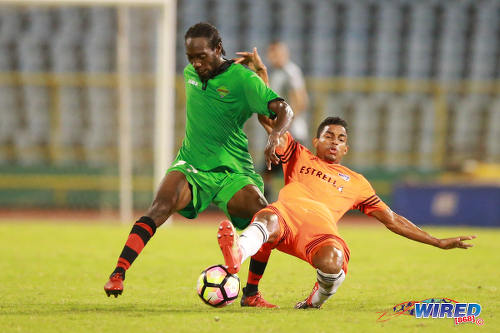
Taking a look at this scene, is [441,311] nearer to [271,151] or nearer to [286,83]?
[271,151]

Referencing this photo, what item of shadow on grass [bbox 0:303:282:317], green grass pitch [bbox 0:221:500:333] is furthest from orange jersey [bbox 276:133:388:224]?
shadow on grass [bbox 0:303:282:317]

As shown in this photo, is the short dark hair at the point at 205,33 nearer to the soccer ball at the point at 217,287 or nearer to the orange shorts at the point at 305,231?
the orange shorts at the point at 305,231

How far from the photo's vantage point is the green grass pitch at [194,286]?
3801mm

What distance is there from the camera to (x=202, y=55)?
4645mm

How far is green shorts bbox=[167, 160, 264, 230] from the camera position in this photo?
478 centimetres

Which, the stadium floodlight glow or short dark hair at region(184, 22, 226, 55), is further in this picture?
the stadium floodlight glow

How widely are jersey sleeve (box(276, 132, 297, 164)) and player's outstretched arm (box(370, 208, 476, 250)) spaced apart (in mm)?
684

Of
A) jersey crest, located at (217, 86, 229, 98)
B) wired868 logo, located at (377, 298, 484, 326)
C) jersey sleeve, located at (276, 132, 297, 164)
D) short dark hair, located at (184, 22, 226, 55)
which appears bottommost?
wired868 logo, located at (377, 298, 484, 326)

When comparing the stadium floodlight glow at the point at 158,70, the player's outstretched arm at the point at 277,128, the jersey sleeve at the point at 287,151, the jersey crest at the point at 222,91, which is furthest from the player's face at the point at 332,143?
the stadium floodlight glow at the point at 158,70

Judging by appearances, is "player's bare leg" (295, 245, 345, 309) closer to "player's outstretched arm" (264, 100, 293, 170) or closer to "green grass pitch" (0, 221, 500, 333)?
"green grass pitch" (0, 221, 500, 333)

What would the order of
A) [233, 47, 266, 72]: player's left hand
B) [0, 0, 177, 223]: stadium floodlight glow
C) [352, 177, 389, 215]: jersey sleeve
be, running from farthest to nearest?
[0, 0, 177, 223]: stadium floodlight glow < [233, 47, 266, 72]: player's left hand < [352, 177, 389, 215]: jersey sleeve

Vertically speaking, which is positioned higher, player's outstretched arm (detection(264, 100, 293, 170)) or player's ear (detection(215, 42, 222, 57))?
player's ear (detection(215, 42, 222, 57))

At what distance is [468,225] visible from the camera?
39.5 ft

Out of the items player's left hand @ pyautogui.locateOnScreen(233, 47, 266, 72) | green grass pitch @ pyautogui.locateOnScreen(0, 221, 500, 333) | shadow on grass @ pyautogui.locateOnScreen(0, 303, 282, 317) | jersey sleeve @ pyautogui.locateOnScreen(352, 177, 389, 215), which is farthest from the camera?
player's left hand @ pyautogui.locateOnScreen(233, 47, 266, 72)
